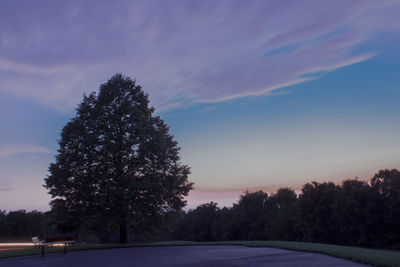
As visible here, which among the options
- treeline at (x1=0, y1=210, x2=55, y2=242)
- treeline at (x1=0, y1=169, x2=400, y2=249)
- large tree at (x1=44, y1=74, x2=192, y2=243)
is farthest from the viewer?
treeline at (x1=0, y1=210, x2=55, y2=242)

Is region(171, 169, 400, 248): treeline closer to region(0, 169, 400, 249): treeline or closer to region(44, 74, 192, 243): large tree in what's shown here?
region(0, 169, 400, 249): treeline

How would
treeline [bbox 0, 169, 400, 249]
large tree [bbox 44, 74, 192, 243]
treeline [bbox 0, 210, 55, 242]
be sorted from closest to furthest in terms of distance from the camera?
large tree [bbox 44, 74, 192, 243], treeline [bbox 0, 169, 400, 249], treeline [bbox 0, 210, 55, 242]

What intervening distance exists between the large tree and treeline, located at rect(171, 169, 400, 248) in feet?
18.7

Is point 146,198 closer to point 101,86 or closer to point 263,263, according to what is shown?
point 101,86

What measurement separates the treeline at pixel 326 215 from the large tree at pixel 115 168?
5.71 metres

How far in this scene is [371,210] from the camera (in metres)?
45.7

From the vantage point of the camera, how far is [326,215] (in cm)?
5347

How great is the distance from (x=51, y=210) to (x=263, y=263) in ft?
59.3

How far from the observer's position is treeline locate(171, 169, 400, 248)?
44.3 meters

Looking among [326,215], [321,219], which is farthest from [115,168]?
[326,215]

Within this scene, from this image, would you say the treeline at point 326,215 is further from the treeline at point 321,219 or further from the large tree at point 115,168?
the large tree at point 115,168

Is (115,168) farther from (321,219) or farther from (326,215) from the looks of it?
(326,215)

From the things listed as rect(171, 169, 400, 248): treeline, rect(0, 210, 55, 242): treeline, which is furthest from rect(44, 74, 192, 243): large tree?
rect(0, 210, 55, 242): treeline

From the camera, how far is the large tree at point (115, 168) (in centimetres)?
2211
